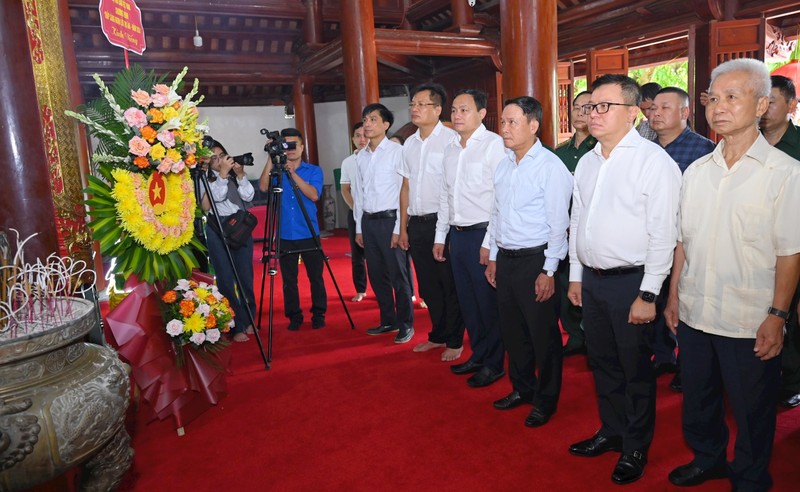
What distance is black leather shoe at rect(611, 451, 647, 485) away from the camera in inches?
75.9

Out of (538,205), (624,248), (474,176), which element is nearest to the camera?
(624,248)

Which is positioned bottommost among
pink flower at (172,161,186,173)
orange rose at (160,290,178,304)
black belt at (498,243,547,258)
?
orange rose at (160,290,178,304)

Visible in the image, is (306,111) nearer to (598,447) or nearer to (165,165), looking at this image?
(165,165)

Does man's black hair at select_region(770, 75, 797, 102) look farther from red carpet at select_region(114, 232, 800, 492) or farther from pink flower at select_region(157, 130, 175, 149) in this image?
pink flower at select_region(157, 130, 175, 149)

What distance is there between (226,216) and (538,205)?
85.3 inches

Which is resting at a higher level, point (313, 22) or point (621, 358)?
point (313, 22)

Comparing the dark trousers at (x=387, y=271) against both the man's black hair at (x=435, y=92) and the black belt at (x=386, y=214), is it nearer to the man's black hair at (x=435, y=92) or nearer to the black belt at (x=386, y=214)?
the black belt at (x=386, y=214)

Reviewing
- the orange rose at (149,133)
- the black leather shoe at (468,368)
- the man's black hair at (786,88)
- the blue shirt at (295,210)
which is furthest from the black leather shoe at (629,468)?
the blue shirt at (295,210)

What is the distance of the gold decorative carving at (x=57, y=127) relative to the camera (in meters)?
2.51

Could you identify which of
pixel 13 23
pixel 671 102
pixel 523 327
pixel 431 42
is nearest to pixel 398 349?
pixel 523 327

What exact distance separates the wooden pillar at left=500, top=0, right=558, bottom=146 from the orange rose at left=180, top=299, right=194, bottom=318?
238 cm

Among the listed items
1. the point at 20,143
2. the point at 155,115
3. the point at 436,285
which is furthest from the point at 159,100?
the point at 436,285

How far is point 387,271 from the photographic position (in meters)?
3.76

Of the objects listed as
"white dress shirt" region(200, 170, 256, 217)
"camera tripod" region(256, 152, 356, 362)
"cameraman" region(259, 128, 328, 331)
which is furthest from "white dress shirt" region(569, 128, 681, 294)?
"white dress shirt" region(200, 170, 256, 217)
